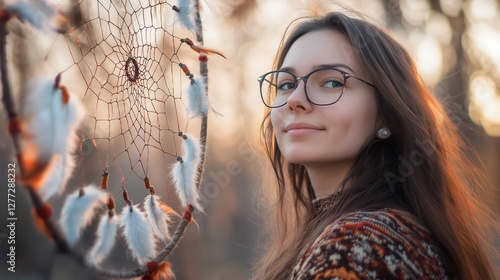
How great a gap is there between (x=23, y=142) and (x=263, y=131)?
1.33 metres

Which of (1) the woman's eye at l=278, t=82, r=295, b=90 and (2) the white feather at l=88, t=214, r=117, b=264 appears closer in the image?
(2) the white feather at l=88, t=214, r=117, b=264

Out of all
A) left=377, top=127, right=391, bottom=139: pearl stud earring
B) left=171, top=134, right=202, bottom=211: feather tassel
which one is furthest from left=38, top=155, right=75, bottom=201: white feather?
left=377, top=127, right=391, bottom=139: pearl stud earring

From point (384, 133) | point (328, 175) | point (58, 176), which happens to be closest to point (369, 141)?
point (384, 133)

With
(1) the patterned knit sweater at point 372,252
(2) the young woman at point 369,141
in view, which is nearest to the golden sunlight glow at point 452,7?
(2) the young woman at point 369,141

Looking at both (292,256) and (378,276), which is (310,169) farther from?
(378,276)

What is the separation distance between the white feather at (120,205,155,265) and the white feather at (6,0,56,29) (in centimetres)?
54

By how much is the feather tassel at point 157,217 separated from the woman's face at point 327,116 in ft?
1.38

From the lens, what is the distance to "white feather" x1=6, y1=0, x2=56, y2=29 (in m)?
0.83

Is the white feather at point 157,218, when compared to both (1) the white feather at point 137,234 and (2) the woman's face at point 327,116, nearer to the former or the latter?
(1) the white feather at point 137,234

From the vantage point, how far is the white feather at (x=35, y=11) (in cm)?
83

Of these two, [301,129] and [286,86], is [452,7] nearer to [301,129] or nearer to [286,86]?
[286,86]

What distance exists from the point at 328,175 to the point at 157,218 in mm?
554

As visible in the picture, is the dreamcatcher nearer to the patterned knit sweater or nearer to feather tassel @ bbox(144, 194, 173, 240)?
feather tassel @ bbox(144, 194, 173, 240)

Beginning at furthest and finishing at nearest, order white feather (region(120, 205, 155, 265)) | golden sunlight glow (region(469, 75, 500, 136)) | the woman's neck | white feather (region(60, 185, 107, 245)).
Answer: golden sunlight glow (region(469, 75, 500, 136)) < the woman's neck < white feather (region(120, 205, 155, 265)) < white feather (region(60, 185, 107, 245))
